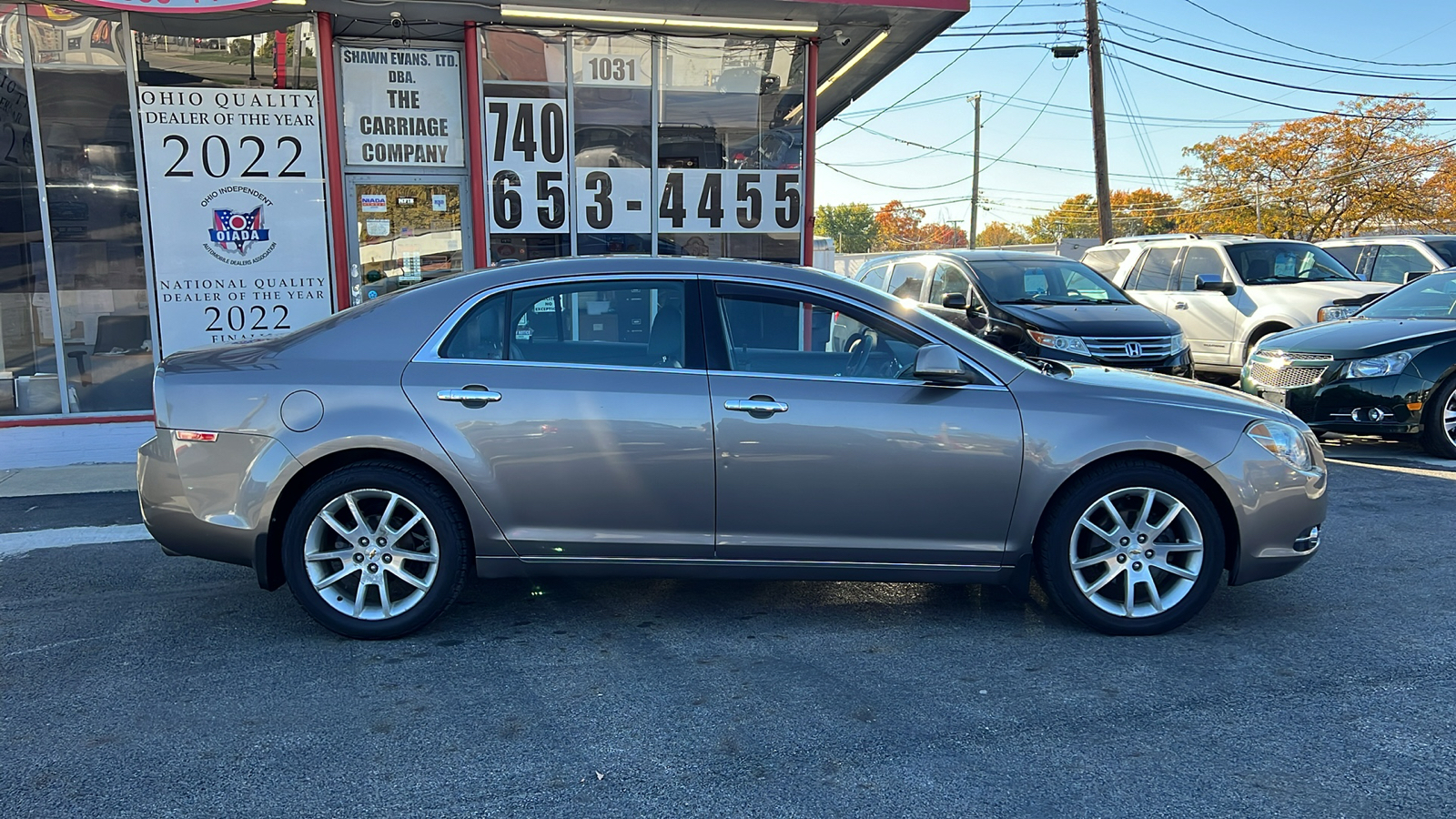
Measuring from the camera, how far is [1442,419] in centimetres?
825

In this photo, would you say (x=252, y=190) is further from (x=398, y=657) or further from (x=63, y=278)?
(x=398, y=657)

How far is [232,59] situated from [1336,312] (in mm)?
11064

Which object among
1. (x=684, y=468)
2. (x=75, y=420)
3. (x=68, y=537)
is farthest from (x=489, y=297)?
(x=75, y=420)

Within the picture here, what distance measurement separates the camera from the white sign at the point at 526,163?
982 centimetres

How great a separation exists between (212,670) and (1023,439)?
3.40 meters

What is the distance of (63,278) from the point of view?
9367mm

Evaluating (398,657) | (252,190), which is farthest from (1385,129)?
(398,657)

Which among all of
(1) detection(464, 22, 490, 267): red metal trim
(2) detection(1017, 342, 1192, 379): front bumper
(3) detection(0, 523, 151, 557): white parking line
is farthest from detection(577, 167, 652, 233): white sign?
(3) detection(0, 523, 151, 557): white parking line

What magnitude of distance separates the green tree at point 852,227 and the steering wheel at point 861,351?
105 m

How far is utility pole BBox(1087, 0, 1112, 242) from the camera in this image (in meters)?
22.0

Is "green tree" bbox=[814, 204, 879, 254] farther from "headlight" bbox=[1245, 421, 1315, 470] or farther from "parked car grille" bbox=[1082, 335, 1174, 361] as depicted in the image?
"headlight" bbox=[1245, 421, 1315, 470]

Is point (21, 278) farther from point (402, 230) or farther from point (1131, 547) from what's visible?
point (1131, 547)

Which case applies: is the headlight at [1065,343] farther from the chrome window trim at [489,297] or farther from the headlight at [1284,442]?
the chrome window trim at [489,297]

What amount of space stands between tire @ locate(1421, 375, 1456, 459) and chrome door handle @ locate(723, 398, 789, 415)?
6797 millimetres
